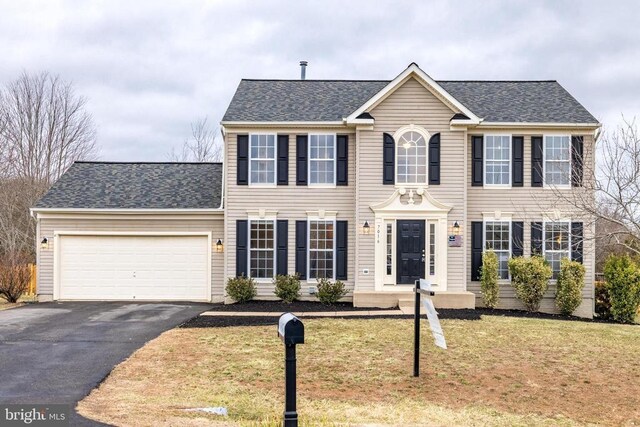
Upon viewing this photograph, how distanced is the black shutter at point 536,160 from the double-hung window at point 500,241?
4.90ft

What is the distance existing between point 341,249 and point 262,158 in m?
3.63

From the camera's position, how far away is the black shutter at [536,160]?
60.2 ft

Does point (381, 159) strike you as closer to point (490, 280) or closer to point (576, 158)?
point (490, 280)

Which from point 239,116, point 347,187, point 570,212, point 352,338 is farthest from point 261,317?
point 570,212

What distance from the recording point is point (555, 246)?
59.8ft

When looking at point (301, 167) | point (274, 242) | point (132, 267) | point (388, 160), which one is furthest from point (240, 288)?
point (388, 160)

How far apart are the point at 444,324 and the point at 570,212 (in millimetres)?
6643

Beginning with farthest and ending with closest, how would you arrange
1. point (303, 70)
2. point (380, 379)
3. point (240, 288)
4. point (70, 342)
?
point (303, 70), point (240, 288), point (70, 342), point (380, 379)

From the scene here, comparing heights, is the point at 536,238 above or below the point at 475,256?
above

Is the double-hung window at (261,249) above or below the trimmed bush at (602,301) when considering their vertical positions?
above

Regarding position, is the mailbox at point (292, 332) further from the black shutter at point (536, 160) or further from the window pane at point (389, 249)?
the black shutter at point (536, 160)

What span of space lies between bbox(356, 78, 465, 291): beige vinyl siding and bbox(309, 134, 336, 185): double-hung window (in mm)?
1055

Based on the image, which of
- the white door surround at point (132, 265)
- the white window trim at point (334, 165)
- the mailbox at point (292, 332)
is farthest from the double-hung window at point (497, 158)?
the mailbox at point (292, 332)

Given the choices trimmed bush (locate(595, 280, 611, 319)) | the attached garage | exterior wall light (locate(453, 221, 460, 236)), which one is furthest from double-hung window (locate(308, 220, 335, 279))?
trimmed bush (locate(595, 280, 611, 319))
